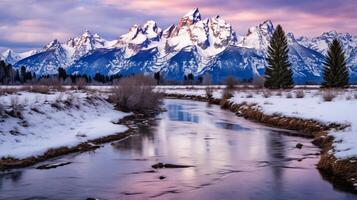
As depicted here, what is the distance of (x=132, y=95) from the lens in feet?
169

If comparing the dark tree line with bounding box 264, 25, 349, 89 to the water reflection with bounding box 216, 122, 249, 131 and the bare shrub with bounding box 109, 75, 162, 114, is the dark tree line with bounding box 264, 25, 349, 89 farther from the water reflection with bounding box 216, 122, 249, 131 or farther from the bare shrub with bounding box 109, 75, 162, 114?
the water reflection with bounding box 216, 122, 249, 131

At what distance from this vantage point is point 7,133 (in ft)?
83.9

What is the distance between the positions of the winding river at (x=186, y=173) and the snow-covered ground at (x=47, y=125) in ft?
6.49

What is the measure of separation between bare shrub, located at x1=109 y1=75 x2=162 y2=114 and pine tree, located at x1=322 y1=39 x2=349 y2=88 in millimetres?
35138

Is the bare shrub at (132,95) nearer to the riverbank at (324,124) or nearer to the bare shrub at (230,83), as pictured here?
the riverbank at (324,124)

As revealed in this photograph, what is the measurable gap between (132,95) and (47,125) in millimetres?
21050

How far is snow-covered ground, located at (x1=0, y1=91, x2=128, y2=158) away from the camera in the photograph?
24.7m

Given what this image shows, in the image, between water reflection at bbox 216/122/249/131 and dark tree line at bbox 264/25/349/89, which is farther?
dark tree line at bbox 264/25/349/89

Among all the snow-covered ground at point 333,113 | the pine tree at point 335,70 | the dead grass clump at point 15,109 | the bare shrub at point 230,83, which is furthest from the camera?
the bare shrub at point 230,83

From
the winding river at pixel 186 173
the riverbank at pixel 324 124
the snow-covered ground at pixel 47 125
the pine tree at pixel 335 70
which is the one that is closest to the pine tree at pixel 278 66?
the pine tree at pixel 335 70

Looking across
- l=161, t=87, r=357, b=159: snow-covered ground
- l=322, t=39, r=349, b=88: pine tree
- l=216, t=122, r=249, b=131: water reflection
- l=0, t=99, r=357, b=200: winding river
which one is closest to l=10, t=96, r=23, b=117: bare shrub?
l=0, t=99, r=357, b=200: winding river

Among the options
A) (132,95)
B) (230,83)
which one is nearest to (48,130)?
(132,95)

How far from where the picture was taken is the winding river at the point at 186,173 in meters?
16.7

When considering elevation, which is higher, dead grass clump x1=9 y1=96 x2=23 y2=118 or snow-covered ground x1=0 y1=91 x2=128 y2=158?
dead grass clump x1=9 y1=96 x2=23 y2=118
